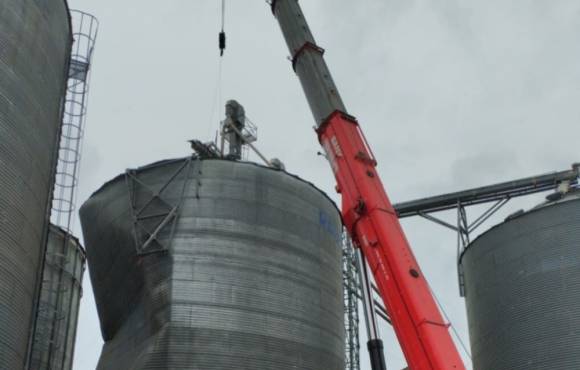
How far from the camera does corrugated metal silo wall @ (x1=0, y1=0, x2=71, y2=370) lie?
16203 millimetres

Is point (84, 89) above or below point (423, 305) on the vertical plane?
above

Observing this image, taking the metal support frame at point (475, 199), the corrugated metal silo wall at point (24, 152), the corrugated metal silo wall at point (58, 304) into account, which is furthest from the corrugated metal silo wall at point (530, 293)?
the corrugated metal silo wall at point (24, 152)

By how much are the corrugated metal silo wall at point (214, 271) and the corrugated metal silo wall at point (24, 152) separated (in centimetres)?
483

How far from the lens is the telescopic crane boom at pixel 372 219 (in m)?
16.9

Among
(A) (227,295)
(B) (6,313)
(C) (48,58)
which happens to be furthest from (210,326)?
(C) (48,58)

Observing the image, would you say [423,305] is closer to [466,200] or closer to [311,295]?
[311,295]

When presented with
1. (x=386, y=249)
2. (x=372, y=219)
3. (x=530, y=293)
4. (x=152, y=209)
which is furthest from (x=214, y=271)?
(x=530, y=293)

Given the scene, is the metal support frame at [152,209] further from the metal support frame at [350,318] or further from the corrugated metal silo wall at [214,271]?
the metal support frame at [350,318]

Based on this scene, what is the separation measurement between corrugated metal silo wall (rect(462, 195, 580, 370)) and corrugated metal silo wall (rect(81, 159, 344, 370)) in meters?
5.57

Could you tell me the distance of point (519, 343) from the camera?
24875mm

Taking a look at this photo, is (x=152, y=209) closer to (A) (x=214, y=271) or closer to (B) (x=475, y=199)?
(A) (x=214, y=271)

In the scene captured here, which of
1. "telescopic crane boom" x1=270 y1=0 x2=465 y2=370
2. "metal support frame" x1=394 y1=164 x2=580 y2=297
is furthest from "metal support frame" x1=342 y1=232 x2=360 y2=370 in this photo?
"telescopic crane boom" x1=270 y1=0 x2=465 y2=370

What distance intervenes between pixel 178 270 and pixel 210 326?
1.99m

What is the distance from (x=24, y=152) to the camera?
17203mm
